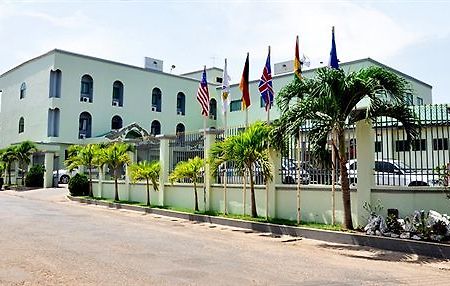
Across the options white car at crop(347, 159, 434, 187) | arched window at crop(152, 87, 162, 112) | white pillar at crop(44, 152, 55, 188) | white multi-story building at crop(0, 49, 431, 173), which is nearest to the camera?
white car at crop(347, 159, 434, 187)

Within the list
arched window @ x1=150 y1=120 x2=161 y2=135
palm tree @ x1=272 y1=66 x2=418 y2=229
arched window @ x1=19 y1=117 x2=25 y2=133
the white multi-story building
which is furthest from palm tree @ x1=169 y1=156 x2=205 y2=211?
arched window @ x1=19 y1=117 x2=25 y2=133

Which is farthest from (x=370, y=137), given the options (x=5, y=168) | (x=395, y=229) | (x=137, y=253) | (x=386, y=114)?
(x=5, y=168)

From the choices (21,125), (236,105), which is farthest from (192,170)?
(21,125)

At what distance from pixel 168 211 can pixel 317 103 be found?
8.48 metres

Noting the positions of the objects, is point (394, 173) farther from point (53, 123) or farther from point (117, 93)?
point (117, 93)

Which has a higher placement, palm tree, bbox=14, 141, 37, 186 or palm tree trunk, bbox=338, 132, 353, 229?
palm tree, bbox=14, 141, 37, 186

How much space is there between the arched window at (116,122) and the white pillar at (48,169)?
540 inches

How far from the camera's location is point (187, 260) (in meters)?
8.97

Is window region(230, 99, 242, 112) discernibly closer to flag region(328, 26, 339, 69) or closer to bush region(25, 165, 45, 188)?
bush region(25, 165, 45, 188)

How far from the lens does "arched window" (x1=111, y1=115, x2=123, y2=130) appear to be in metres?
49.7

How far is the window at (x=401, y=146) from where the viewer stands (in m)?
12.7

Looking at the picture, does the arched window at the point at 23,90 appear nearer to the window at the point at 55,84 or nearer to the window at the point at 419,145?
the window at the point at 55,84

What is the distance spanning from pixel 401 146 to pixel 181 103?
148 ft

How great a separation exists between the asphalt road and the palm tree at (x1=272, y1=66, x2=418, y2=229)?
2924 mm
